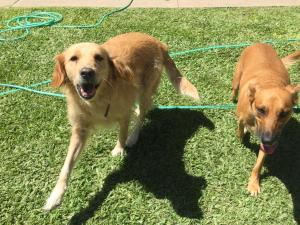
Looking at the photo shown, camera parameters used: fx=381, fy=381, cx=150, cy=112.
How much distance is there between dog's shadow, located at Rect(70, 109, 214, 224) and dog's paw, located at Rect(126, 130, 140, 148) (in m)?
0.05

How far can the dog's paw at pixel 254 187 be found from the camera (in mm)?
3682

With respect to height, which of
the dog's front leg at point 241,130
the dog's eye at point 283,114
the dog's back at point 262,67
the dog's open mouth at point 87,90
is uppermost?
the dog's open mouth at point 87,90

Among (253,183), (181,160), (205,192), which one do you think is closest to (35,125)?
(181,160)

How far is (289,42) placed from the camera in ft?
19.8

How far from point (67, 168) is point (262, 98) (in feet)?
6.12

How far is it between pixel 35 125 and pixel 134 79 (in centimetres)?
138

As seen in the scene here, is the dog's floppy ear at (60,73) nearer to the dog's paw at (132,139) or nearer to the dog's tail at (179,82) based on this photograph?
the dog's paw at (132,139)

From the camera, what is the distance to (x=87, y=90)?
11.1 ft

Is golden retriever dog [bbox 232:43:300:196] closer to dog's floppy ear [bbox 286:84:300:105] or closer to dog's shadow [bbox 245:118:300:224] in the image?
dog's floppy ear [bbox 286:84:300:105]

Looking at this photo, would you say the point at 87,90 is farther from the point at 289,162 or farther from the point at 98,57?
the point at 289,162

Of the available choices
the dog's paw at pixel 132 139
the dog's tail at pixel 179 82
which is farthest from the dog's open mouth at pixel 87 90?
the dog's tail at pixel 179 82

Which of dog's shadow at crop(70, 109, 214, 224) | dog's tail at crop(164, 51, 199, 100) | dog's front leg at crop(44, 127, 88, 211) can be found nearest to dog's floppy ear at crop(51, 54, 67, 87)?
dog's front leg at crop(44, 127, 88, 211)
